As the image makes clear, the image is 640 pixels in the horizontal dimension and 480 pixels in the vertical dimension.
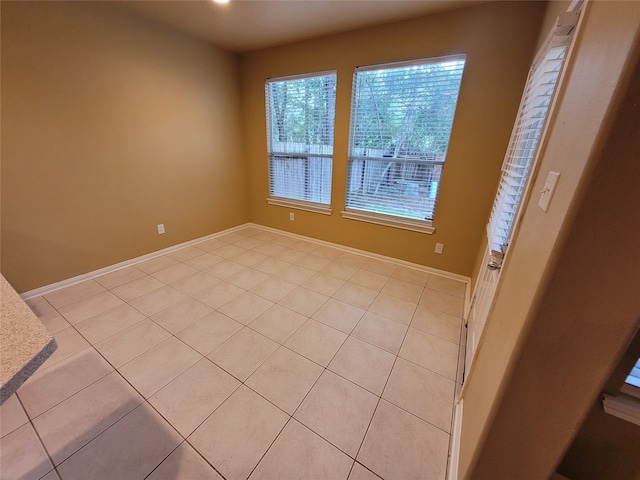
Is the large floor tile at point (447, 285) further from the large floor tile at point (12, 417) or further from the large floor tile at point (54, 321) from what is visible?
the large floor tile at point (54, 321)

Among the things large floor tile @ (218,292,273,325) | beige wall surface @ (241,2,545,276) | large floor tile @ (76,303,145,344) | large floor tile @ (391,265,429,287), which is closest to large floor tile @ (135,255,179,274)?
large floor tile @ (76,303,145,344)

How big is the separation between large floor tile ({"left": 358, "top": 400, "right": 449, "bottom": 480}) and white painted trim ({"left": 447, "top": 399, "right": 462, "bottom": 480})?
2cm

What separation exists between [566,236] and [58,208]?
11.0ft

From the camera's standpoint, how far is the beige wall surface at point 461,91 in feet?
6.57

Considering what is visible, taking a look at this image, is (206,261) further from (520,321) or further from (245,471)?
(520,321)

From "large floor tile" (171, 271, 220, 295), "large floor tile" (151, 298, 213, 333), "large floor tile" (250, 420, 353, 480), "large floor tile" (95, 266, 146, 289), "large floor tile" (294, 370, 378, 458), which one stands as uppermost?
"large floor tile" (171, 271, 220, 295)

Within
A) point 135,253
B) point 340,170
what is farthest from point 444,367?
point 135,253

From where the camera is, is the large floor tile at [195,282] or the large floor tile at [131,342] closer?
the large floor tile at [131,342]

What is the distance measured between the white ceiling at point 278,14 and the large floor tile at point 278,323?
8.53ft

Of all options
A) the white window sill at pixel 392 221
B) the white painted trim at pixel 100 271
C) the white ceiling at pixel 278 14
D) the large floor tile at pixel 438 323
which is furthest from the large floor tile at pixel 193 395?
the white ceiling at pixel 278 14

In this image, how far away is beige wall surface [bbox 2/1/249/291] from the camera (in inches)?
75.2

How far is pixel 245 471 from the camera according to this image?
3.50ft

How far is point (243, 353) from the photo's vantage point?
5.46ft

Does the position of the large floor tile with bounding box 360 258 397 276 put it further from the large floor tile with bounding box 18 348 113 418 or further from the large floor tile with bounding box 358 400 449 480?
the large floor tile with bounding box 18 348 113 418
